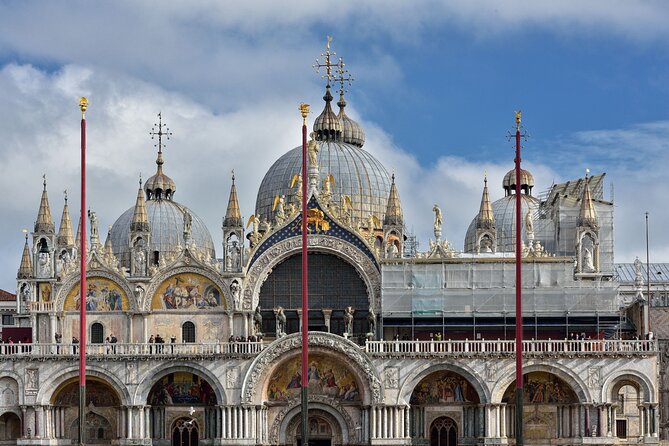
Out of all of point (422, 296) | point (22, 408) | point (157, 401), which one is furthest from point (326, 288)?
point (22, 408)

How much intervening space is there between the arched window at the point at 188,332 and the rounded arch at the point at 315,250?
3.15 meters

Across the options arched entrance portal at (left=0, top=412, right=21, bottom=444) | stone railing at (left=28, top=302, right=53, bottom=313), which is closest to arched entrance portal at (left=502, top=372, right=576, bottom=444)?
stone railing at (left=28, top=302, right=53, bottom=313)

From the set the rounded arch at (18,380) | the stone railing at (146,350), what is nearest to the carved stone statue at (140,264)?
the stone railing at (146,350)

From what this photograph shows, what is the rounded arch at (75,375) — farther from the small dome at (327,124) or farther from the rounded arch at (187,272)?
the small dome at (327,124)

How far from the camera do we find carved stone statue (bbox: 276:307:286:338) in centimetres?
8669

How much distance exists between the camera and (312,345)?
84812 mm

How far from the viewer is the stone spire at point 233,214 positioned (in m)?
92.4

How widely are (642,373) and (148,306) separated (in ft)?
85.8

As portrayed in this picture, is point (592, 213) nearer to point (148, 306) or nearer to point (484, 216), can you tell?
point (484, 216)

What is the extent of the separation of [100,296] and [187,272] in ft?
16.2

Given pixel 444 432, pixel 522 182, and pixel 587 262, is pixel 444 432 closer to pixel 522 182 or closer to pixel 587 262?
pixel 587 262

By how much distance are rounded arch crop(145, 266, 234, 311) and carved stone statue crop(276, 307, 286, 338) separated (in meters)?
2.90

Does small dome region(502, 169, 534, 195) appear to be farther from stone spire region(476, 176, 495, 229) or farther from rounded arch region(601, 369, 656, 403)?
rounded arch region(601, 369, 656, 403)

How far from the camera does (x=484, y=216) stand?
108 metres
